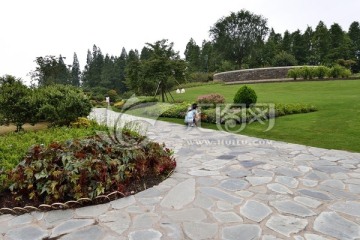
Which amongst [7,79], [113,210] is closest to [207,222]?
[113,210]

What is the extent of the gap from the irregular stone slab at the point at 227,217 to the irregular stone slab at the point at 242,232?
0.14 meters

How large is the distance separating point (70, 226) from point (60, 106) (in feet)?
22.2

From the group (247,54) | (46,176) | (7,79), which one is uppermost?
(247,54)

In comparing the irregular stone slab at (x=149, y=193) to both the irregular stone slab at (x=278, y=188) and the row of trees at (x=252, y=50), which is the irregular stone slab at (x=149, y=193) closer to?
the irregular stone slab at (x=278, y=188)

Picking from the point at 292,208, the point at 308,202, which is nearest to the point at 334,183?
the point at 308,202

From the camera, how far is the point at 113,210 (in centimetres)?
363

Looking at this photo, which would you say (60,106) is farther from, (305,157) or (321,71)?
(321,71)

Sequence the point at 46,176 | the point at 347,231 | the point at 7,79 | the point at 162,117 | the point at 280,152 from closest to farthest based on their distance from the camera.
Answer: the point at 347,231 < the point at 46,176 < the point at 280,152 < the point at 7,79 < the point at 162,117

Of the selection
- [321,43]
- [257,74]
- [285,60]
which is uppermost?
[321,43]

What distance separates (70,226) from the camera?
3.26 metres

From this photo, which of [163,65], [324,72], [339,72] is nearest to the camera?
[163,65]

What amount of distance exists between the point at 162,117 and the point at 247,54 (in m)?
29.7

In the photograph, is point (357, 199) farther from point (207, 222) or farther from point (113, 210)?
point (113, 210)

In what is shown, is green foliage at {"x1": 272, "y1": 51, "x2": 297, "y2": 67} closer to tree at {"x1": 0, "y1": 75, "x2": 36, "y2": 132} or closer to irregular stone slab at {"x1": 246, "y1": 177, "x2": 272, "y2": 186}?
tree at {"x1": 0, "y1": 75, "x2": 36, "y2": 132}
